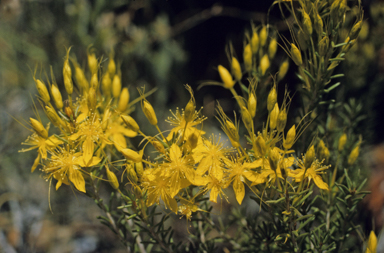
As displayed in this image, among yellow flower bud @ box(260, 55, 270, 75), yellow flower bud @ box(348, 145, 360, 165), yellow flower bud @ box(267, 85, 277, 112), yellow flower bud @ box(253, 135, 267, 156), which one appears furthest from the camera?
yellow flower bud @ box(260, 55, 270, 75)

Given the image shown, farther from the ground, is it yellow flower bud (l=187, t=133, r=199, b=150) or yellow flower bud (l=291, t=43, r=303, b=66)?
yellow flower bud (l=291, t=43, r=303, b=66)

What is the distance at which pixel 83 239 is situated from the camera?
2.25 metres

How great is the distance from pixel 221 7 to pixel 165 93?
801 mm

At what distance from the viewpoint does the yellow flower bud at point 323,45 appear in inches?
36.4

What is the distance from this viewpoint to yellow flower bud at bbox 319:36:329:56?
92 cm

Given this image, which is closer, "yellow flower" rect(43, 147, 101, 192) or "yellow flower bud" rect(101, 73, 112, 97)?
"yellow flower" rect(43, 147, 101, 192)

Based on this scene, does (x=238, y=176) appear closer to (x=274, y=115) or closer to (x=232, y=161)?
(x=232, y=161)

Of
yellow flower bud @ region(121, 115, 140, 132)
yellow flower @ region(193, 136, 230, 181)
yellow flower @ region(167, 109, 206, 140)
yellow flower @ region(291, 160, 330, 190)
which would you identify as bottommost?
yellow flower @ region(291, 160, 330, 190)

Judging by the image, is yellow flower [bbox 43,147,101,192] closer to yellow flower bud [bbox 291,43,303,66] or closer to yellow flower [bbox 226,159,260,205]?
yellow flower [bbox 226,159,260,205]

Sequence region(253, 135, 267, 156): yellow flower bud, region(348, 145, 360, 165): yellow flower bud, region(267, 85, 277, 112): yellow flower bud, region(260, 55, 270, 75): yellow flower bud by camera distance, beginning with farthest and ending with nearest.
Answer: region(260, 55, 270, 75): yellow flower bud
region(348, 145, 360, 165): yellow flower bud
region(267, 85, 277, 112): yellow flower bud
region(253, 135, 267, 156): yellow flower bud

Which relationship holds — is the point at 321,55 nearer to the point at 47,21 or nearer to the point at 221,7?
the point at 221,7

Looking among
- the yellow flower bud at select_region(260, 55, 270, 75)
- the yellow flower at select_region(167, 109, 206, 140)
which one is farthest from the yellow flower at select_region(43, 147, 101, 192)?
the yellow flower bud at select_region(260, 55, 270, 75)

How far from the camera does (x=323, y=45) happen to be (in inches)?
36.6

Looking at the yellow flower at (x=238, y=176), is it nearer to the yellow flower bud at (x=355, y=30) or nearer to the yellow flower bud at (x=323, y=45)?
the yellow flower bud at (x=323, y=45)
